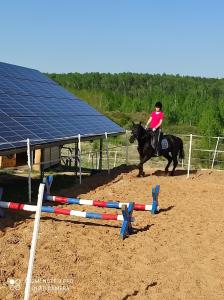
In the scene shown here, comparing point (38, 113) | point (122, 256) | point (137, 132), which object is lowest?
point (122, 256)

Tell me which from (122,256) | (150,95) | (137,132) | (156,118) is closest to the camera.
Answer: (122,256)

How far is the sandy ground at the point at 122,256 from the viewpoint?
5617 millimetres

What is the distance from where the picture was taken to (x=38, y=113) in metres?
14.6

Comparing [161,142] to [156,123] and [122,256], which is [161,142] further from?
[122,256]

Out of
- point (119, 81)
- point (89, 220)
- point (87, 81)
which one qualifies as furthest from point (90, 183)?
point (119, 81)

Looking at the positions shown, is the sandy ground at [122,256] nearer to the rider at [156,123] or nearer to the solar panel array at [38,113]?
the solar panel array at [38,113]

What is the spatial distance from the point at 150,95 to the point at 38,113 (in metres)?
88.4

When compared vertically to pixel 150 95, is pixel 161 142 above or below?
above

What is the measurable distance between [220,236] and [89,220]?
9.10ft

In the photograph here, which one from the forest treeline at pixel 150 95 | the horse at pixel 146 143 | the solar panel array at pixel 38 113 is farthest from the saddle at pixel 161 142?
the forest treeline at pixel 150 95

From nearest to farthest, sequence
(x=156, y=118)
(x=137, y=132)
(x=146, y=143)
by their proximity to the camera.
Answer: (x=137, y=132), (x=146, y=143), (x=156, y=118)

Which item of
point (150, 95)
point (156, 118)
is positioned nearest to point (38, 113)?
point (156, 118)

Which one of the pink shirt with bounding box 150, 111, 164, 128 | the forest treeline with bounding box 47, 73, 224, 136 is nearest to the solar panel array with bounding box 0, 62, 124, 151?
the pink shirt with bounding box 150, 111, 164, 128

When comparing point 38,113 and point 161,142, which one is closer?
point 38,113
